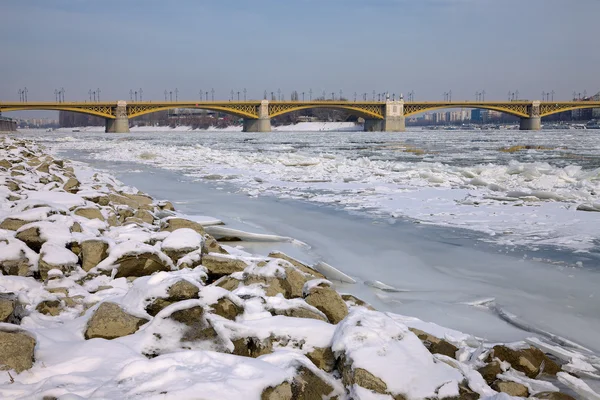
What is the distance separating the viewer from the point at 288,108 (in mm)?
73375

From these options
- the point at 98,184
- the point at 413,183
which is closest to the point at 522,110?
the point at 413,183

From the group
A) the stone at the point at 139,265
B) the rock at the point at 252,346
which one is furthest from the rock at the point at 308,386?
the stone at the point at 139,265

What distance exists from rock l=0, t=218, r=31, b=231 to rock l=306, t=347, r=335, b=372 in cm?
293

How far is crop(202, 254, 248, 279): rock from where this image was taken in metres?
3.84

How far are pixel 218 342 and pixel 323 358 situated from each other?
516 mm

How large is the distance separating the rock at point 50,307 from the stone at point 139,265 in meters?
0.65

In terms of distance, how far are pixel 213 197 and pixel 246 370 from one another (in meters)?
7.73

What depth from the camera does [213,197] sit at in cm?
981

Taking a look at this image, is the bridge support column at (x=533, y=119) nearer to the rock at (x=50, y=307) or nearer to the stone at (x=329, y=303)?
the stone at (x=329, y=303)

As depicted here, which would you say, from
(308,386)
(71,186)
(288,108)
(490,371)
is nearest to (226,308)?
(308,386)

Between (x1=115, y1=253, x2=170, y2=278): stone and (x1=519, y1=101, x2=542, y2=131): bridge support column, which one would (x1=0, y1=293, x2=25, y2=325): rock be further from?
(x1=519, y1=101, x2=542, y2=131): bridge support column

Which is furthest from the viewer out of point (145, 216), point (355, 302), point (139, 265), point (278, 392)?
point (145, 216)

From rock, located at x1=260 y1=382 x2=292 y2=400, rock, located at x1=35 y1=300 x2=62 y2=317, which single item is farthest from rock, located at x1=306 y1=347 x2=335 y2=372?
rock, located at x1=35 y1=300 x2=62 y2=317

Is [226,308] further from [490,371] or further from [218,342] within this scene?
[490,371]
